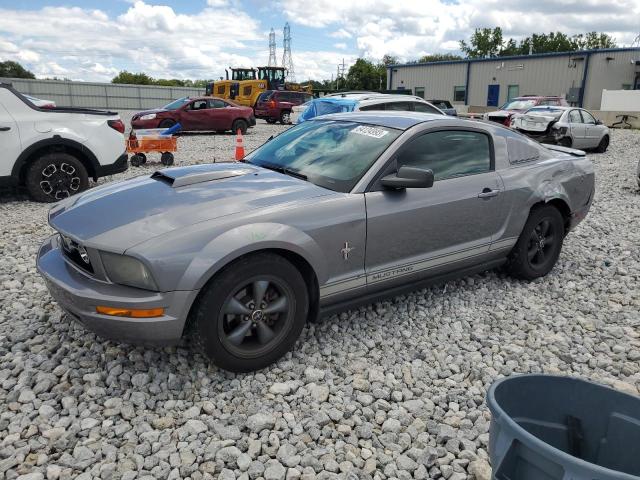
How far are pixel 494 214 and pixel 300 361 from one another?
1995mm

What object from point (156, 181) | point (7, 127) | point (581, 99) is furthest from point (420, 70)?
point (156, 181)

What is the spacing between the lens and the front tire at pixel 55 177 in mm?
7094

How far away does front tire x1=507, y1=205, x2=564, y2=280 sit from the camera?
4.52 m

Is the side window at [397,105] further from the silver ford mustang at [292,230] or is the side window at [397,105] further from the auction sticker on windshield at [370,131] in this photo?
the auction sticker on windshield at [370,131]

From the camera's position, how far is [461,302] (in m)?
4.29

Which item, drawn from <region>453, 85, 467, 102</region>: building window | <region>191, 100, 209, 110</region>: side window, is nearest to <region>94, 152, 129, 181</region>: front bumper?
<region>191, 100, 209, 110</region>: side window

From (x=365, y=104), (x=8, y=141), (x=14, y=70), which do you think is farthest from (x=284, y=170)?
(x=14, y=70)

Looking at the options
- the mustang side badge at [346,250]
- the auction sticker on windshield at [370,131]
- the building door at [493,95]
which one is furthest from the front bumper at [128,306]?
the building door at [493,95]

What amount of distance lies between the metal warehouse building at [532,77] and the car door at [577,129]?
2130cm

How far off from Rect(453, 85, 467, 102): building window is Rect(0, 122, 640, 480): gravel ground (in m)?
38.4

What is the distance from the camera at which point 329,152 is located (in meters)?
3.74

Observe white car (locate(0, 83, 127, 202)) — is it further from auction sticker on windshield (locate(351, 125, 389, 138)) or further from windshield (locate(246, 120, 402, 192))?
auction sticker on windshield (locate(351, 125, 389, 138))

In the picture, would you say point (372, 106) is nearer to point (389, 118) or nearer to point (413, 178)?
point (389, 118)

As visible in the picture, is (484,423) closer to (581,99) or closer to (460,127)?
(460,127)
